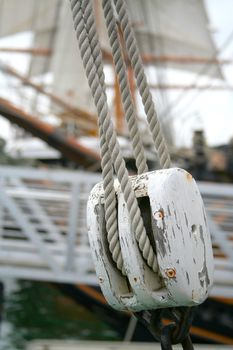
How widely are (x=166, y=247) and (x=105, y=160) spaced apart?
1.15ft

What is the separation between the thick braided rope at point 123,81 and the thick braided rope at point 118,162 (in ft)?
0.18

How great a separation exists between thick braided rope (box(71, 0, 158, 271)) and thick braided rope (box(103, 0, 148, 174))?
0.06 meters

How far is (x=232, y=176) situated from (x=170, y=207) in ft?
41.6

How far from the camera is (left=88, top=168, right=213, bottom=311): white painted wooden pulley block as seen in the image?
1.56 meters

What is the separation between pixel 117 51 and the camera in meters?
1.76

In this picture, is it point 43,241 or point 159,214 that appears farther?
point 43,241

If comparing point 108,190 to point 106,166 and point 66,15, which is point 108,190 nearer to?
point 106,166

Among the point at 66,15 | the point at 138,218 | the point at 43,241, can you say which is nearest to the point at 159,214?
the point at 138,218

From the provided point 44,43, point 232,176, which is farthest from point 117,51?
point 44,43

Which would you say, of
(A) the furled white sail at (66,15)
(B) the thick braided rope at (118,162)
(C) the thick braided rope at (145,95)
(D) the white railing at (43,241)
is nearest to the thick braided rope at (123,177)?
(B) the thick braided rope at (118,162)

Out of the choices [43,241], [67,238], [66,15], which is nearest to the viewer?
[67,238]

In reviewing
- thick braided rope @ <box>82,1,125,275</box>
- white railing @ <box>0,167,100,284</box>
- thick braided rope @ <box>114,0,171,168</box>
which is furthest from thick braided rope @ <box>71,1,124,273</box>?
white railing @ <box>0,167,100,284</box>

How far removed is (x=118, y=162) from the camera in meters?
1.68

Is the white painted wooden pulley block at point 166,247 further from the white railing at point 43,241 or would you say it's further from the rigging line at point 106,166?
the white railing at point 43,241
